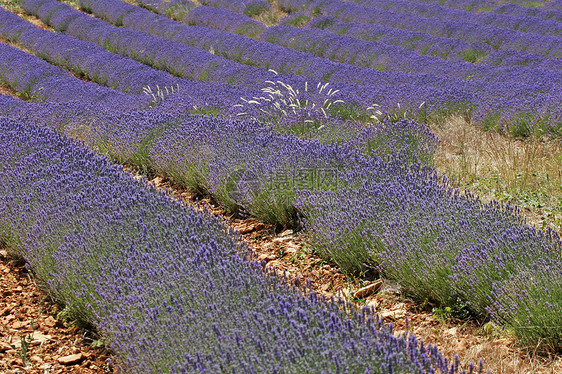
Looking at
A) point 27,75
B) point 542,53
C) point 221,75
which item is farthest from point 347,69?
point 27,75

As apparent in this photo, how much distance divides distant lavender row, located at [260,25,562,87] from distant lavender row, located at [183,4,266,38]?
0.87 meters

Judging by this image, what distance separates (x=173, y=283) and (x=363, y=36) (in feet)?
39.5

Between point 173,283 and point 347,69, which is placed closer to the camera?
point 173,283

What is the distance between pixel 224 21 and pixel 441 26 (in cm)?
591

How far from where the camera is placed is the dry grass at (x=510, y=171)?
11.6 feet

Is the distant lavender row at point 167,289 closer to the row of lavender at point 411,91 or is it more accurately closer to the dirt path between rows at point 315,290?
the dirt path between rows at point 315,290

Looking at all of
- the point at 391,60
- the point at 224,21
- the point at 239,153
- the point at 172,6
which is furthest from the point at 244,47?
the point at 239,153

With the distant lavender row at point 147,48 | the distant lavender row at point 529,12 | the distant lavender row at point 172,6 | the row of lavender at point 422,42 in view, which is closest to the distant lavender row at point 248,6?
the row of lavender at point 422,42

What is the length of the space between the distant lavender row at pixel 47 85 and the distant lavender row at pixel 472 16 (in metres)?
9.40

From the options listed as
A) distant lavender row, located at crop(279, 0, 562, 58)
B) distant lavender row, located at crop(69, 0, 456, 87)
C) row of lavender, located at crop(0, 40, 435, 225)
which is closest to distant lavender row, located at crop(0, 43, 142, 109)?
row of lavender, located at crop(0, 40, 435, 225)

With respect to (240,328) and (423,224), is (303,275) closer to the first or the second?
(423,224)

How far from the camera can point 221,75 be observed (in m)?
9.62

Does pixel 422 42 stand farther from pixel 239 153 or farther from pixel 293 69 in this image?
pixel 239 153

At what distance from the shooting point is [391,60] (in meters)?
10.4
